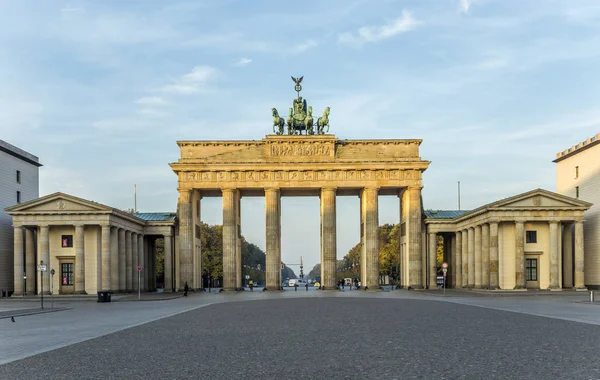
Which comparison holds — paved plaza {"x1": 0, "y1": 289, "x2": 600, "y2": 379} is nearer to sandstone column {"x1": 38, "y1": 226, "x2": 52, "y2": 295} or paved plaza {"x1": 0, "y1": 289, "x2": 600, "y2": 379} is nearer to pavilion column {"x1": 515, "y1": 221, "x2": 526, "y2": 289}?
pavilion column {"x1": 515, "y1": 221, "x2": 526, "y2": 289}

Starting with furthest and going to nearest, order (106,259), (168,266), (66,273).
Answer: (168,266) → (66,273) → (106,259)

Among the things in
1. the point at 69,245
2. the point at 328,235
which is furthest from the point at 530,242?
the point at 69,245

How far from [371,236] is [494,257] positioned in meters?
18.3

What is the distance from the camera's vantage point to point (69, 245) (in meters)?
70.2

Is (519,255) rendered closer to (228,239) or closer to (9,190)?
(228,239)

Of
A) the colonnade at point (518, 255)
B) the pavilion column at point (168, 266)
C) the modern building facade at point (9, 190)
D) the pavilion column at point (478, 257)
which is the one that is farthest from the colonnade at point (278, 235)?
the modern building facade at point (9, 190)

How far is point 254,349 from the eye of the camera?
18141mm

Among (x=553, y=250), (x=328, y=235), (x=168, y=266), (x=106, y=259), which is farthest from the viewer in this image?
(x=168, y=266)

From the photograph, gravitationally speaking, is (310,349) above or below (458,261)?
above

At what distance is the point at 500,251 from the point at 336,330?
48.8m

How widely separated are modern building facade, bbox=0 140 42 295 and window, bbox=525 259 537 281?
48803 millimetres

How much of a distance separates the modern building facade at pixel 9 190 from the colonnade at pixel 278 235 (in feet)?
56.7

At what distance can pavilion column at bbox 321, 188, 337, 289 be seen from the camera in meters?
82.3

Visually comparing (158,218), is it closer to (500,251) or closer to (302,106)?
(302,106)
